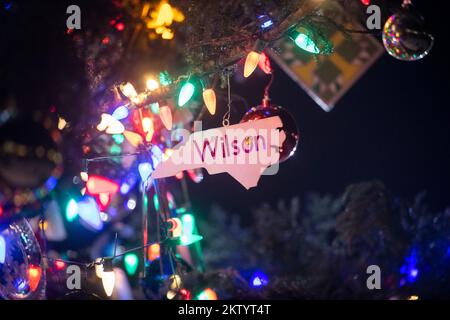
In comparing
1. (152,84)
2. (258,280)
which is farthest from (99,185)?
(258,280)

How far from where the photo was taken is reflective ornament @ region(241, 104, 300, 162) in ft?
8.52

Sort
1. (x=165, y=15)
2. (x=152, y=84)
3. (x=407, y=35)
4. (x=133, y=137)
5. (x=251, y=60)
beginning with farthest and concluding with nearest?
(x=133, y=137), (x=152, y=84), (x=165, y=15), (x=251, y=60), (x=407, y=35)

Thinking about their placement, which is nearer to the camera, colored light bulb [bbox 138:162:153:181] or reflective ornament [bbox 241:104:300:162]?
reflective ornament [bbox 241:104:300:162]

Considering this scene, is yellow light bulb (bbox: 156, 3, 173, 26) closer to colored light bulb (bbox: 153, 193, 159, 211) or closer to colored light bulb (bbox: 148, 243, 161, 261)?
colored light bulb (bbox: 153, 193, 159, 211)

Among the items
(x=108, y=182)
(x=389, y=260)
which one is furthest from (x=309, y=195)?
(x=108, y=182)

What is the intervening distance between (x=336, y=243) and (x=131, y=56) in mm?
2962

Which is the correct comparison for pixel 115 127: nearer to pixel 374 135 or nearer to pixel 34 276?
pixel 34 276

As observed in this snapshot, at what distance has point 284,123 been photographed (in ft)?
8.58

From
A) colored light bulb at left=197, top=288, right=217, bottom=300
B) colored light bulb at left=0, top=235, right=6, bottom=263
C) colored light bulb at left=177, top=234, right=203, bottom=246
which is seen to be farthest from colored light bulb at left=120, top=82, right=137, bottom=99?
colored light bulb at left=197, top=288, right=217, bottom=300

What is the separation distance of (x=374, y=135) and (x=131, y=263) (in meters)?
3.14

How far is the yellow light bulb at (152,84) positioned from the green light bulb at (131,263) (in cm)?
184

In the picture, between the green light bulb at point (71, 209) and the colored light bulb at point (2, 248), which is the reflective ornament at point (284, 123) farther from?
the colored light bulb at point (2, 248)

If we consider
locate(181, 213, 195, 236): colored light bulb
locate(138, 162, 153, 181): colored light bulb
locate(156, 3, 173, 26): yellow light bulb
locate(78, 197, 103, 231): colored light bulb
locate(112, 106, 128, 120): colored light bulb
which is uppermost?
locate(156, 3, 173, 26): yellow light bulb

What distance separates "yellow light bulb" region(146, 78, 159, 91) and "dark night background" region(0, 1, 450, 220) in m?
2.43
